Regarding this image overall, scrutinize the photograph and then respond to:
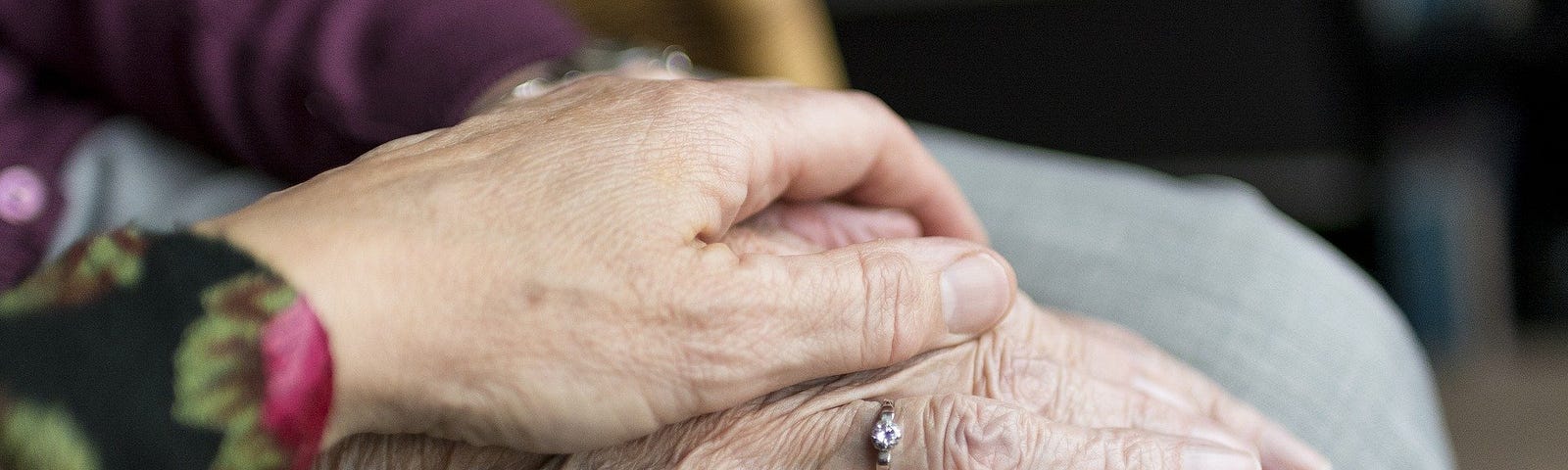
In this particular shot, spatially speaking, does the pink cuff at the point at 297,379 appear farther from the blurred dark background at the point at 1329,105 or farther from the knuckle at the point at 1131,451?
the blurred dark background at the point at 1329,105

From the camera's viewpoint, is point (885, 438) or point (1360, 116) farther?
point (1360, 116)

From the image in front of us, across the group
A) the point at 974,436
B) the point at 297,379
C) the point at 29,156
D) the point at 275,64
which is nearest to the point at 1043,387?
the point at 974,436

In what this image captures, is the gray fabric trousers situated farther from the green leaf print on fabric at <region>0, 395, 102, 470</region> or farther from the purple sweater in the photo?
the green leaf print on fabric at <region>0, 395, 102, 470</region>

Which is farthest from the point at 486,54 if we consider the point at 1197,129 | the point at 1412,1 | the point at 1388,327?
the point at 1197,129

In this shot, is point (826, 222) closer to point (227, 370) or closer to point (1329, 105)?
point (227, 370)

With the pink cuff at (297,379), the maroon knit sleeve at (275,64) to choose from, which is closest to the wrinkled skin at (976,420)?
the pink cuff at (297,379)

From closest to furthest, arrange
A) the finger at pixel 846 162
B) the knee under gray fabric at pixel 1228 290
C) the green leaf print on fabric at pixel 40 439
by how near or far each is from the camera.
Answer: the green leaf print on fabric at pixel 40 439
the finger at pixel 846 162
the knee under gray fabric at pixel 1228 290
